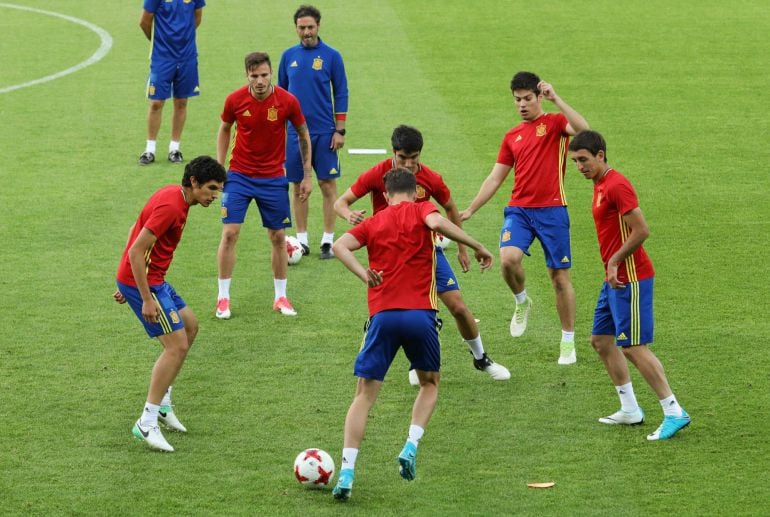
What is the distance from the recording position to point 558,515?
7.77 meters

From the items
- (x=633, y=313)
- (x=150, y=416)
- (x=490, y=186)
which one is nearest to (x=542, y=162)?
(x=490, y=186)

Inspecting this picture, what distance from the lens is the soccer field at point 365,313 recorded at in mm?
8297

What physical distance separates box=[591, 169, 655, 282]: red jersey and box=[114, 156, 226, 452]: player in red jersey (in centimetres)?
273

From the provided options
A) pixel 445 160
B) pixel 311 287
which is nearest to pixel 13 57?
pixel 445 160

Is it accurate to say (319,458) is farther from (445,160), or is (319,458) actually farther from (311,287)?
(445,160)

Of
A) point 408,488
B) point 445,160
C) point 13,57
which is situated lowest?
point 13,57

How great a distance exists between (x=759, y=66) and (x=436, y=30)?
650cm

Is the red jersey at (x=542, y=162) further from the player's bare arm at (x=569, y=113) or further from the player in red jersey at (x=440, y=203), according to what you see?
the player in red jersey at (x=440, y=203)

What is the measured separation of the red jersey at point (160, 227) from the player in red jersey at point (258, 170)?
2819 mm

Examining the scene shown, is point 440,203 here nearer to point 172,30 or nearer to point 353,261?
point 353,261

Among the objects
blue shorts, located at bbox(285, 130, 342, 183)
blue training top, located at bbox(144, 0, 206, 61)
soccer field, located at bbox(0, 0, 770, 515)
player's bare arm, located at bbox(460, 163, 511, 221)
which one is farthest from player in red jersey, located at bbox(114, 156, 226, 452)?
blue training top, located at bbox(144, 0, 206, 61)

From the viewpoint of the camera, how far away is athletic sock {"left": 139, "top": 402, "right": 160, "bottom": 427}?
28.8ft

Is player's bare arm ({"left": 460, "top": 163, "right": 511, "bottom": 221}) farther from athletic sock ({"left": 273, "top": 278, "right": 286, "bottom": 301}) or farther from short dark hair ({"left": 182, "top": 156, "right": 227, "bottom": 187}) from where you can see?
short dark hair ({"left": 182, "top": 156, "right": 227, "bottom": 187})

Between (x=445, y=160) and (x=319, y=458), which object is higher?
(x=319, y=458)
